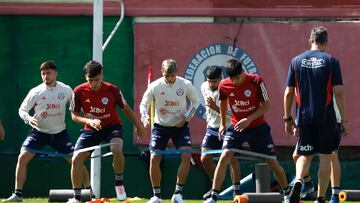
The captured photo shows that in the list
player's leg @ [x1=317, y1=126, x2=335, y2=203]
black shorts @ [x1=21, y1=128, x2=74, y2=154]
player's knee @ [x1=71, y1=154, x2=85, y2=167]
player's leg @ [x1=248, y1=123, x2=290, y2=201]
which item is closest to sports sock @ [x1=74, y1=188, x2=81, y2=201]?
player's knee @ [x1=71, y1=154, x2=85, y2=167]

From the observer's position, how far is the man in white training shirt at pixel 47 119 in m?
15.9

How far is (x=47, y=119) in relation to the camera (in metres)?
16.0

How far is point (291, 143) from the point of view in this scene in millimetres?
18219

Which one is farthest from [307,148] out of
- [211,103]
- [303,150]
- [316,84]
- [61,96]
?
[61,96]

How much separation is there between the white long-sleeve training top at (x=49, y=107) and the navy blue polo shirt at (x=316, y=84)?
4607 mm

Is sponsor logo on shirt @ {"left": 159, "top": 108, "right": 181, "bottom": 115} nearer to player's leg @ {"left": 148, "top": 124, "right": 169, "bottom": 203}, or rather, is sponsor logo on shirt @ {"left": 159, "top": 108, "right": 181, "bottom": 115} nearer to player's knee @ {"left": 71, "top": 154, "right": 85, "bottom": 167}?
player's leg @ {"left": 148, "top": 124, "right": 169, "bottom": 203}

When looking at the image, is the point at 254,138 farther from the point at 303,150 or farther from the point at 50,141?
the point at 50,141

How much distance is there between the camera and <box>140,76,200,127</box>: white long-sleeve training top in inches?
579

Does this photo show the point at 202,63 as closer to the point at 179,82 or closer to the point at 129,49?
the point at 129,49

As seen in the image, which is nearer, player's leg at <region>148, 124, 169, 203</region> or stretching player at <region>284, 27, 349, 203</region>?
stretching player at <region>284, 27, 349, 203</region>

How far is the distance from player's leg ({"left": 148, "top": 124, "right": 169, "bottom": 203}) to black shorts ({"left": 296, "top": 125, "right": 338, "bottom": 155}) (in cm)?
238

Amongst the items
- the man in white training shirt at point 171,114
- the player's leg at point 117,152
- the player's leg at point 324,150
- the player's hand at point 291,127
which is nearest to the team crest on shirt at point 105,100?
the player's leg at point 117,152

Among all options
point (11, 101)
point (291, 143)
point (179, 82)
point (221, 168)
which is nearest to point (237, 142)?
point (221, 168)

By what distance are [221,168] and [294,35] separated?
5423mm
